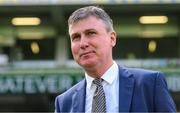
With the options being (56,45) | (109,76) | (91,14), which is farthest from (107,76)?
(56,45)

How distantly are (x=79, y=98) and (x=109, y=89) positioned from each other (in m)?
0.20

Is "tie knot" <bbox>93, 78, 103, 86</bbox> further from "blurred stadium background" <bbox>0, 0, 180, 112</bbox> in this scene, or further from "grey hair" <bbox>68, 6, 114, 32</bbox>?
"blurred stadium background" <bbox>0, 0, 180, 112</bbox>

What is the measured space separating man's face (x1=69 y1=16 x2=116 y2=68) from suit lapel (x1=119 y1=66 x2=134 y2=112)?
0.14 metres

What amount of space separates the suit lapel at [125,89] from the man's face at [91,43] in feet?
0.45

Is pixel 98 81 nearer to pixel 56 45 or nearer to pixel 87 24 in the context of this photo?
pixel 87 24

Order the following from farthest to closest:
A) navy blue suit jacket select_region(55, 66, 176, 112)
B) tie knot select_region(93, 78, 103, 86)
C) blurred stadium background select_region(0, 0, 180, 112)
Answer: blurred stadium background select_region(0, 0, 180, 112) < tie knot select_region(93, 78, 103, 86) < navy blue suit jacket select_region(55, 66, 176, 112)

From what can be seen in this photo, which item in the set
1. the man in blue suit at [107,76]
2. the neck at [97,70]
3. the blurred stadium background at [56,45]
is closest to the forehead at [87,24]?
the man in blue suit at [107,76]

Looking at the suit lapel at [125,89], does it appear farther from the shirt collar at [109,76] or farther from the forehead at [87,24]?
the forehead at [87,24]

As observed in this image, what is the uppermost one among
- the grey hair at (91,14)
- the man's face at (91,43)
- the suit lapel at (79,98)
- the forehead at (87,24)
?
the grey hair at (91,14)

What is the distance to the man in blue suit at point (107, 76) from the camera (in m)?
2.95

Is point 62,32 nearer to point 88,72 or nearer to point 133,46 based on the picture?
point 133,46

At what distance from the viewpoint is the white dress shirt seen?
118 inches

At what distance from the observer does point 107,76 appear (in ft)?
10.0

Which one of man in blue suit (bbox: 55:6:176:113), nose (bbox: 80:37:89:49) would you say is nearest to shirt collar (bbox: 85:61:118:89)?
man in blue suit (bbox: 55:6:176:113)
